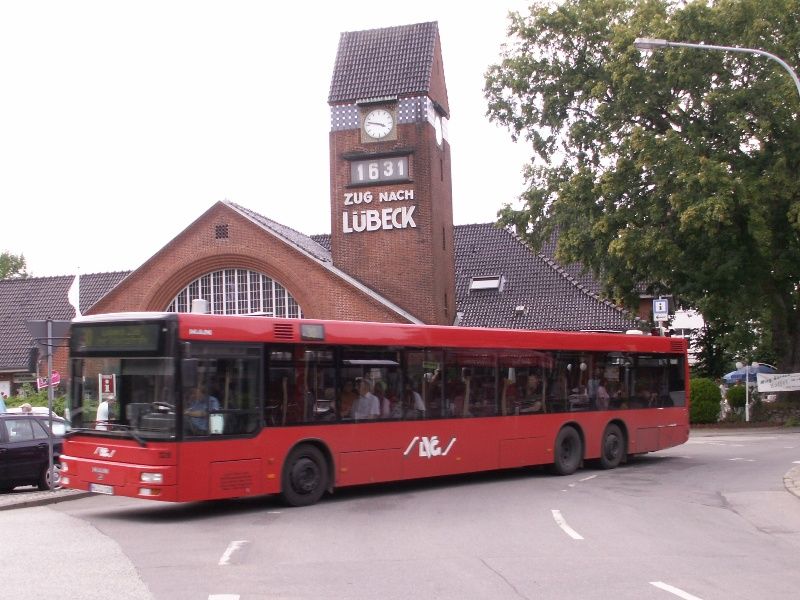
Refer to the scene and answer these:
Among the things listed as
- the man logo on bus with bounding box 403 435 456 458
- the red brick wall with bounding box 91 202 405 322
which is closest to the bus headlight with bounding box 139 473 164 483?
the man logo on bus with bounding box 403 435 456 458

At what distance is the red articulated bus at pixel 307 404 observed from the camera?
1352 centimetres

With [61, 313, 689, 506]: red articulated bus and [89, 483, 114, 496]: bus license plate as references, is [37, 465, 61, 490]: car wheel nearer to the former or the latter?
[61, 313, 689, 506]: red articulated bus

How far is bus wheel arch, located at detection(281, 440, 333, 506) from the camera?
1480 centimetres

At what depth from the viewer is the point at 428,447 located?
669 inches

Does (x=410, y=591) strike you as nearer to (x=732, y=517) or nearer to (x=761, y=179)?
(x=732, y=517)

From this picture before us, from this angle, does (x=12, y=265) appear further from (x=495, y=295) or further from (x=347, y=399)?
(x=347, y=399)

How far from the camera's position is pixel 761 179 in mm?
32312

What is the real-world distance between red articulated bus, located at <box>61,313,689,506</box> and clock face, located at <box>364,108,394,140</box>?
19.9m

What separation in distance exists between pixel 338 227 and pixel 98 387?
25.9 m

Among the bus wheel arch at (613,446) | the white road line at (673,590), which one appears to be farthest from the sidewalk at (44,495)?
the white road line at (673,590)

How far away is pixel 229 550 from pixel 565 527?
4.28 m

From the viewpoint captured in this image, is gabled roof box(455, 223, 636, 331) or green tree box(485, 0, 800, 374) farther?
gabled roof box(455, 223, 636, 331)

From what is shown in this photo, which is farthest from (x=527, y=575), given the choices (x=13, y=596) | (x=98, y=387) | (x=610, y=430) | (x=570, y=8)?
(x=570, y=8)

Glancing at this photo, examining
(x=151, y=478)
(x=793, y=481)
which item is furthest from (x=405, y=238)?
(x=151, y=478)
